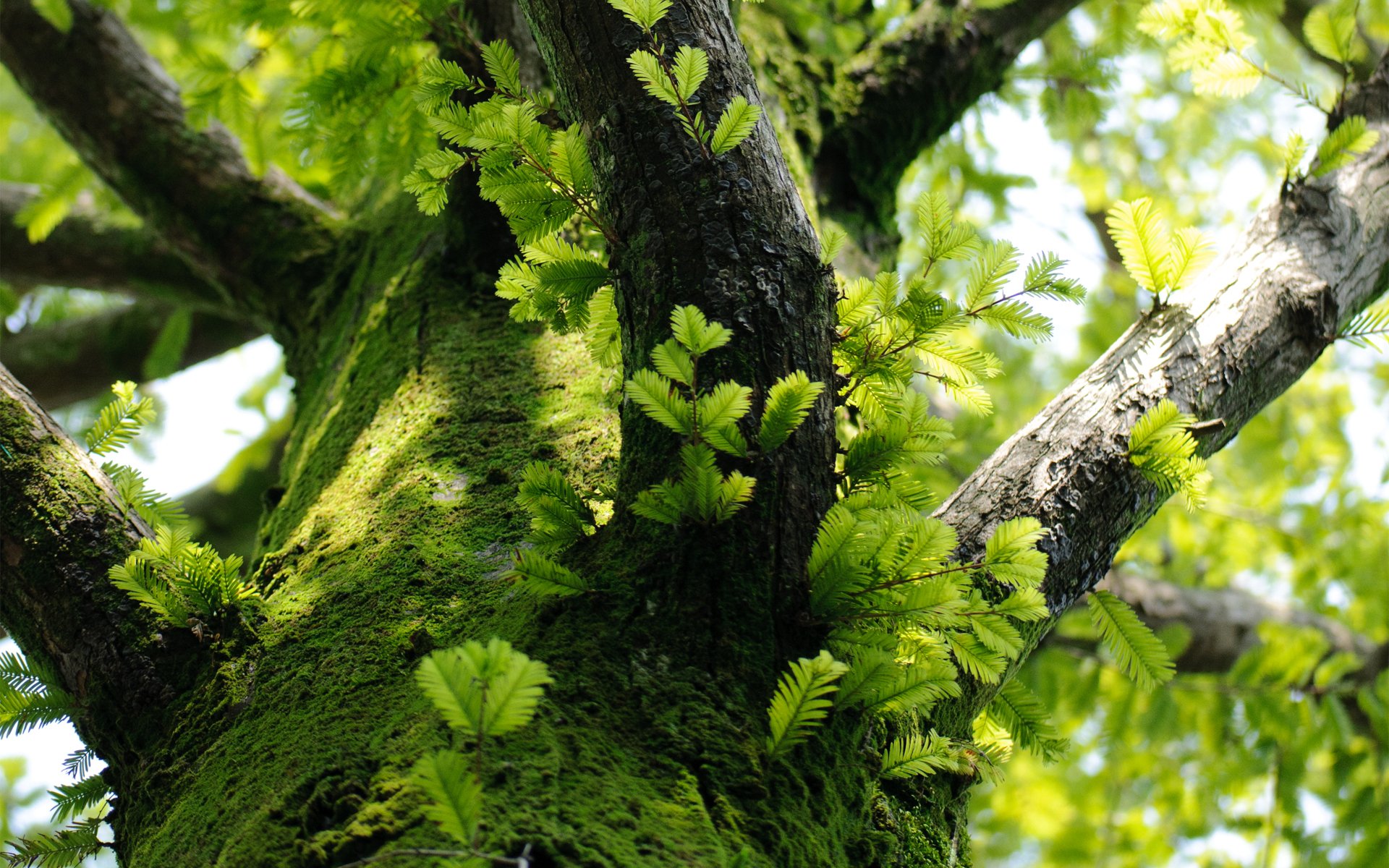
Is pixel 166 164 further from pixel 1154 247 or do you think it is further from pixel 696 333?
pixel 1154 247

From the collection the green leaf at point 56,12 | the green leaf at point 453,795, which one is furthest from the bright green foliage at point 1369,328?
the green leaf at point 56,12

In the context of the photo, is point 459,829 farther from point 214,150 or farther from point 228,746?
point 214,150

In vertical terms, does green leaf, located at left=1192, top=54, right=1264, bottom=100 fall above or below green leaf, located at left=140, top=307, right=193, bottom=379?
below

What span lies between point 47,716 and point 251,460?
155 inches

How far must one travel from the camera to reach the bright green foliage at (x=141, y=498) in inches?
67.6

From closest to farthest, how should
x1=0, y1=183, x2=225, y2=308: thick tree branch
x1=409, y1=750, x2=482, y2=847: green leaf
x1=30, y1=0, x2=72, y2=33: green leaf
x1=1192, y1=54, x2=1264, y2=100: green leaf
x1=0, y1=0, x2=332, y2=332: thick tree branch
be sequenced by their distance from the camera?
x1=409, y1=750, x2=482, y2=847: green leaf, x1=1192, y1=54, x2=1264, y2=100: green leaf, x1=30, y1=0, x2=72, y2=33: green leaf, x1=0, y1=0, x2=332, y2=332: thick tree branch, x1=0, y1=183, x2=225, y2=308: thick tree branch

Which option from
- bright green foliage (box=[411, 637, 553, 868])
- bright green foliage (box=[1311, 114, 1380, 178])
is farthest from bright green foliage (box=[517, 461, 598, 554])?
bright green foliage (box=[1311, 114, 1380, 178])

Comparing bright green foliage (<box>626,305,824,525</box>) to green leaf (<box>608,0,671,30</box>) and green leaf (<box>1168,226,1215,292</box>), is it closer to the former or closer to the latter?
green leaf (<box>608,0,671,30</box>)

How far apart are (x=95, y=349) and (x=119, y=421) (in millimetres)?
3548

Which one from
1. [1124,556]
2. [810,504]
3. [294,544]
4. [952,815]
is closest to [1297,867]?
[1124,556]

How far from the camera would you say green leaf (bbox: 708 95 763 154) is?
1.37 m

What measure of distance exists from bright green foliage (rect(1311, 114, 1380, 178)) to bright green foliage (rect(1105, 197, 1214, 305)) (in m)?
0.50

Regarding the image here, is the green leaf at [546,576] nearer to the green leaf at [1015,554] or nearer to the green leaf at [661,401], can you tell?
the green leaf at [661,401]

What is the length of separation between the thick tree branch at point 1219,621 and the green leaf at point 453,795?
3.89 metres
